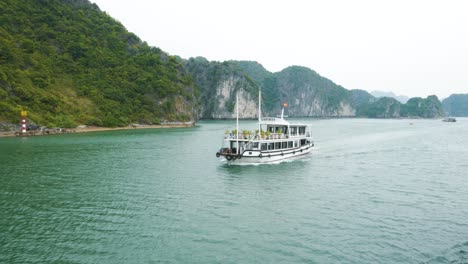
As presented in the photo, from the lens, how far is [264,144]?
4391cm

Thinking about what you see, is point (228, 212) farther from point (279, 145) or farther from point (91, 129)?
point (91, 129)

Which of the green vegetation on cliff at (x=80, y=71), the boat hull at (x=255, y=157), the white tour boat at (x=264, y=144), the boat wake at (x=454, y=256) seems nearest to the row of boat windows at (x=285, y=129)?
the white tour boat at (x=264, y=144)

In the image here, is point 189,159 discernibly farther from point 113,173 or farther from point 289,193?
point 289,193

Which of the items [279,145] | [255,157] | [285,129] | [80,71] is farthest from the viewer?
[80,71]

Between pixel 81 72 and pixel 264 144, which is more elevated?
pixel 81 72

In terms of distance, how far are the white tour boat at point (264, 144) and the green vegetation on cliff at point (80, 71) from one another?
58.1m

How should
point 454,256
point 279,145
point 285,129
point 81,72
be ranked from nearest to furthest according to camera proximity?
point 454,256
point 279,145
point 285,129
point 81,72

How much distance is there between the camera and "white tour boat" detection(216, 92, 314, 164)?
139 feet

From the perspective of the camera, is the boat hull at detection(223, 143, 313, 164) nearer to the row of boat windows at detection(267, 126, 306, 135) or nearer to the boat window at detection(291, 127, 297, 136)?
the row of boat windows at detection(267, 126, 306, 135)

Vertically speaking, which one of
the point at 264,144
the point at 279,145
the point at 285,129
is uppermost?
the point at 285,129

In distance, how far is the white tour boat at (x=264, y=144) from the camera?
42.5 metres

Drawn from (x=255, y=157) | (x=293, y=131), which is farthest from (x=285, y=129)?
(x=255, y=157)

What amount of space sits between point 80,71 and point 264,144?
89.4 meters

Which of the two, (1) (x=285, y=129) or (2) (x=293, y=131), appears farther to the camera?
(2) (x=293, y=131)
